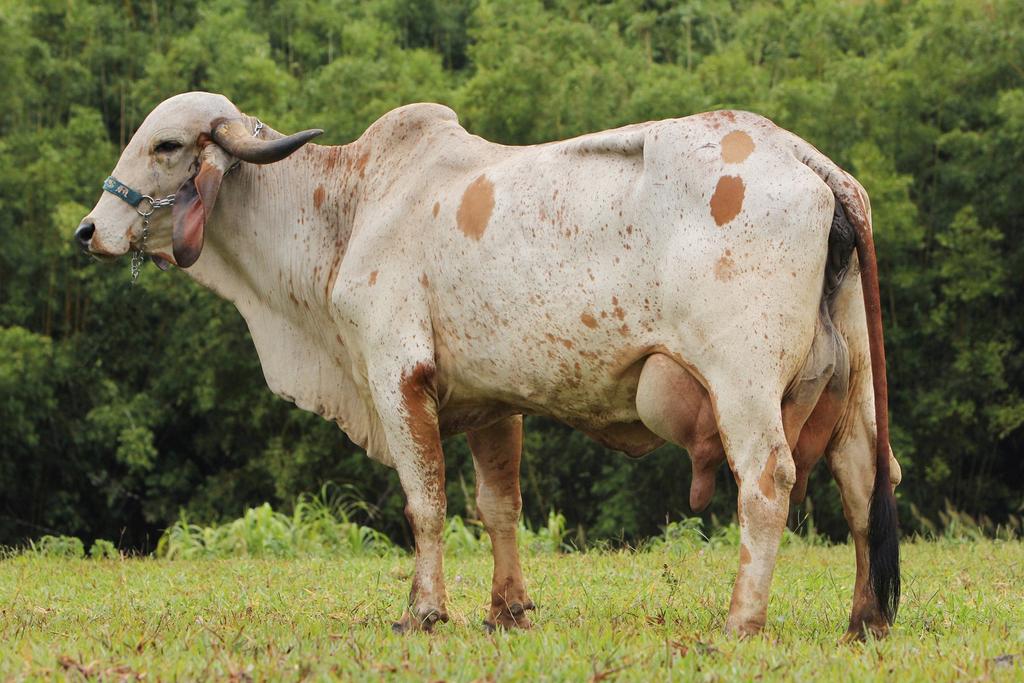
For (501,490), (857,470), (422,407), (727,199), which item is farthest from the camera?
(501,490)

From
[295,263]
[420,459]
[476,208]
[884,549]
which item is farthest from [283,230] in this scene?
[884,549]

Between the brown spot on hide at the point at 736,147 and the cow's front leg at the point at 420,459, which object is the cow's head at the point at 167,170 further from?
the brown spot on hide at the point at 736,147

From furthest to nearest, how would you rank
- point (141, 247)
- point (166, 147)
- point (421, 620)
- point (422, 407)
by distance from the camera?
point (141, 247)
point (166, 147)
point (422, 407)
point (421, 620)

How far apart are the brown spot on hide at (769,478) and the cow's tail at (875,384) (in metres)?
0.53

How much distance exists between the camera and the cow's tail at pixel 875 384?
539cm

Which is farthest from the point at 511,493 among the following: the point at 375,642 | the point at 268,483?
the point at 268,483

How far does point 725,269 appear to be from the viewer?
5184 mm

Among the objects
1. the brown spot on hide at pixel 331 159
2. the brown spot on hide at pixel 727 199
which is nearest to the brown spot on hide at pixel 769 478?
the brown spot on hide at pixel 727 199

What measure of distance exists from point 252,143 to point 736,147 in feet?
7.93

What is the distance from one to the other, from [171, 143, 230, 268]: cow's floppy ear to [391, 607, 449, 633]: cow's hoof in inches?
75.8

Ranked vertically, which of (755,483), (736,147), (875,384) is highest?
(736,147)

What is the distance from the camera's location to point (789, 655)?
4766 mm

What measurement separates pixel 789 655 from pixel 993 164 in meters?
23.5

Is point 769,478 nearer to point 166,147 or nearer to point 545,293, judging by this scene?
point 545,293
